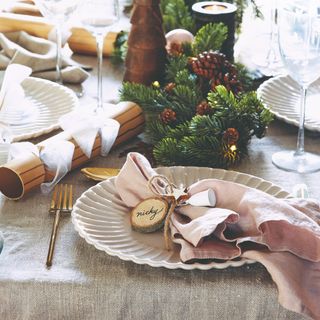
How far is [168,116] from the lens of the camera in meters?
1.32

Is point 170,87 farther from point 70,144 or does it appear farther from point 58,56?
point 58,56

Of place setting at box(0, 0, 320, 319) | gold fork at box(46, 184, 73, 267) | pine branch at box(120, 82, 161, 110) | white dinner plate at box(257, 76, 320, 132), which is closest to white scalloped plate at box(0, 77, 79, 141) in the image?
place setting at box(0, 0, 320, 319)

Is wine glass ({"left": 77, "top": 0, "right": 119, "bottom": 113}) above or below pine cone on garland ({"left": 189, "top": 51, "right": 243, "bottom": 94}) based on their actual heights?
above

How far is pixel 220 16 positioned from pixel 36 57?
1.23ft

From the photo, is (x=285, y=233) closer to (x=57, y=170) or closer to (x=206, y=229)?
(x=206, y=229)

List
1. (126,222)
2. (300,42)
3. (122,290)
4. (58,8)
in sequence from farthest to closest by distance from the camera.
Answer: (58,8)
(300,42)
(126,222)
(122,290)

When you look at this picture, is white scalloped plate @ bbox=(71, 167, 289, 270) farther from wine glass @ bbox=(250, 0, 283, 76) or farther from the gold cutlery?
wine glass @ bbox=(250, 0, 283, 76)

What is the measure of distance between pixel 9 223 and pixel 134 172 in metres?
0.18

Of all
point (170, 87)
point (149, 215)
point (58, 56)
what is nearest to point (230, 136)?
point (170, 87)

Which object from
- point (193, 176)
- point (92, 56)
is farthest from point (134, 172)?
point (92, 56)

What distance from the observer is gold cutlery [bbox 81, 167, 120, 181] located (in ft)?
3.92

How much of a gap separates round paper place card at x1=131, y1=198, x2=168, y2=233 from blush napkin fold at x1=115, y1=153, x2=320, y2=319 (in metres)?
0.02

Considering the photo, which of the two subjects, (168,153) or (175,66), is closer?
(168,153)

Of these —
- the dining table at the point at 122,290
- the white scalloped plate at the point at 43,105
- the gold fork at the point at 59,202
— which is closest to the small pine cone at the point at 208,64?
the white scalloped plate at the point at 43,105
